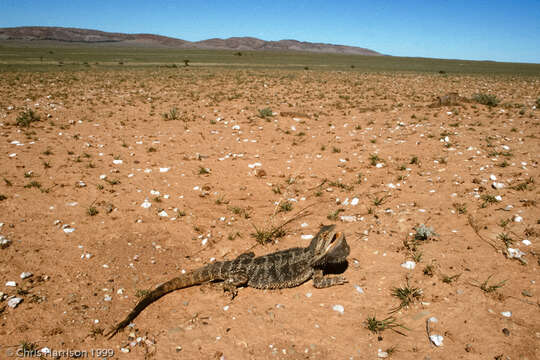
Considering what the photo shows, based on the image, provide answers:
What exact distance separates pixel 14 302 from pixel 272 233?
3919 mm

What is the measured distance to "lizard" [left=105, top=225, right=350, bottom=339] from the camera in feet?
14.2

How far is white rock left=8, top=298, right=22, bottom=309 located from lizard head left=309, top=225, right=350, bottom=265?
415cm

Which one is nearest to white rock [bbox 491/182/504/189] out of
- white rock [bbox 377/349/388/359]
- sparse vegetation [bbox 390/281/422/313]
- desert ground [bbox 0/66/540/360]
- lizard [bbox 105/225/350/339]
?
desert ground [bbox 0/66/540/360]

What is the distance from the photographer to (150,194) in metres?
6.82

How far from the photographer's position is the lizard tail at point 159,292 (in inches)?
146

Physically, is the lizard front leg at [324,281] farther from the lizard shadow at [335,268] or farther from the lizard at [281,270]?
the lizard shadow at [335,268]

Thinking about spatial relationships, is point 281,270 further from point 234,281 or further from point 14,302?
point 14,302

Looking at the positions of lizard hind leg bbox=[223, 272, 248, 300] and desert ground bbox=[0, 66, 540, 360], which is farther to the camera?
lizard hind leg bbox=[223, 272, 248, 300]

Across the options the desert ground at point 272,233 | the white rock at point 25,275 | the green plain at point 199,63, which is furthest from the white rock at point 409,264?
the green plain at point 199,63

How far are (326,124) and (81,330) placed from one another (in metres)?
10.6

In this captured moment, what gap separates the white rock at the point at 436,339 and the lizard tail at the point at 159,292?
10.4 ft

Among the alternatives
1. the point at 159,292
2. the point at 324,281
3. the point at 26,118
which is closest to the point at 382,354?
the point at 324,281

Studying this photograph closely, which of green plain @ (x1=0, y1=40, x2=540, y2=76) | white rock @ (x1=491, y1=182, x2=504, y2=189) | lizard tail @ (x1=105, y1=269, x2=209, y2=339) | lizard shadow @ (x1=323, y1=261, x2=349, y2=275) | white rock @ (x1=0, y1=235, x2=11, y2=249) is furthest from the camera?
green plain @ (x1=0, y1=40, x2=540, y2=76)

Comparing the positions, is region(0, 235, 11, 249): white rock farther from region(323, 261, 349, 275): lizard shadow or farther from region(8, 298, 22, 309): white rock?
region(323, 261, 349, 275): lizard shadow
